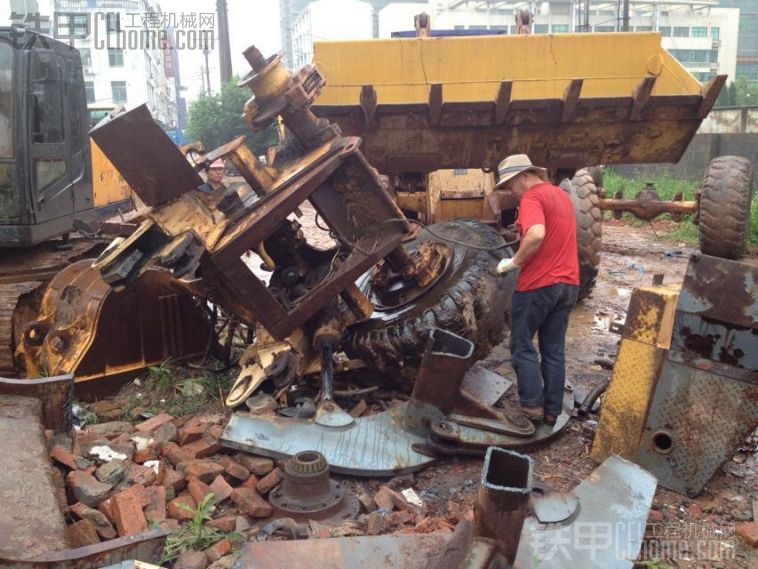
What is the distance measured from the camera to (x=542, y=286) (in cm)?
383

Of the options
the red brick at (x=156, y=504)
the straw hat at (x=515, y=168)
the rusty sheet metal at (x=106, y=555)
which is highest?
the straw hat at (x=515, y=168)

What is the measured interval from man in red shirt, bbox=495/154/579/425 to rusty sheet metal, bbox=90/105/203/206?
5.79 ft

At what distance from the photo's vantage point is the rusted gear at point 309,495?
314cm

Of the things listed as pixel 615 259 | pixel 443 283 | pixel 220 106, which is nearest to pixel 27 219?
pixel 443 283

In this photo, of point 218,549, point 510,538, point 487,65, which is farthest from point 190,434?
point 487,65

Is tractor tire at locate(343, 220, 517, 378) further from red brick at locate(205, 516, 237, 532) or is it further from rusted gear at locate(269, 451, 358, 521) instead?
red brick at locate(205, 516, 237, 532)

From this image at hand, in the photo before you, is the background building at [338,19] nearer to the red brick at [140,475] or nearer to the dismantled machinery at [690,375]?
the dismantled machinery at [690,375]

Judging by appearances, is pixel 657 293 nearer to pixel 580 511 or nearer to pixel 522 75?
pixel 580 511

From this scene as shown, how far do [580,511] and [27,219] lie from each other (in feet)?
13.2

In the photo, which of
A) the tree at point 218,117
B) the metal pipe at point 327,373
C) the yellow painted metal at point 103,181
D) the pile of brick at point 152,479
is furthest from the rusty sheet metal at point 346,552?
the tree at point 218,117

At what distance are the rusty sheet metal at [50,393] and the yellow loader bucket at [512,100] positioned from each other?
2.84 meters

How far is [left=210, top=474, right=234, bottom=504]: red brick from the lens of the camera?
10.5ft

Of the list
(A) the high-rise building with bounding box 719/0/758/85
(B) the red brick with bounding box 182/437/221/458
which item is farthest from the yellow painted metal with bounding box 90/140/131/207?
(A) the high-rise building with bounding box 719/0/758/85

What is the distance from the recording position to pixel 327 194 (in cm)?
406
